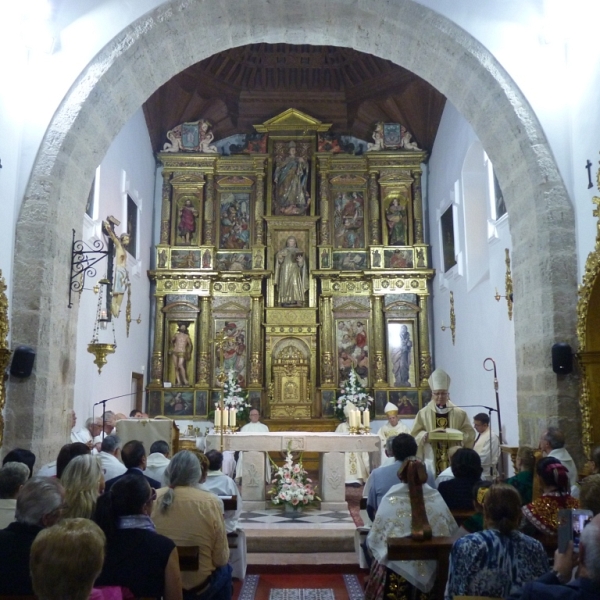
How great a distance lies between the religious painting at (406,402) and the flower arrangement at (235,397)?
10.8ft

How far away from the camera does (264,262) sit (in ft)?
52.7

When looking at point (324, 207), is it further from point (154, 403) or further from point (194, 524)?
point (194, 524)

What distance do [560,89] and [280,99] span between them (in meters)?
10.1

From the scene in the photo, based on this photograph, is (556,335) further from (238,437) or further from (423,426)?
(238,437)

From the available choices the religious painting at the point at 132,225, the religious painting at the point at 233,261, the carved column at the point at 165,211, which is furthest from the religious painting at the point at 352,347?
the religious painting at the point at 132,225

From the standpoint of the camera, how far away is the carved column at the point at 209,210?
16.1 m

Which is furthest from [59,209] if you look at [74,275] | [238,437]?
[238,437]

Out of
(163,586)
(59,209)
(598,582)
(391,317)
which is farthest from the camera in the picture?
(391,317)

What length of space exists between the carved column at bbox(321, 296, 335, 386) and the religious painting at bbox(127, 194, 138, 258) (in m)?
4.46

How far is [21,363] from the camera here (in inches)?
256

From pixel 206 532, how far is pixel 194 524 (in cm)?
8

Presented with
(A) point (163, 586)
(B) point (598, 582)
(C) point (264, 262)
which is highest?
(C) point (264, 262)

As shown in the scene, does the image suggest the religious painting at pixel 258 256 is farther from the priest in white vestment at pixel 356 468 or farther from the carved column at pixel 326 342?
the priest in white vestment at pixel 356 468

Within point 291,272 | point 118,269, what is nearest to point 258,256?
point 291,272
